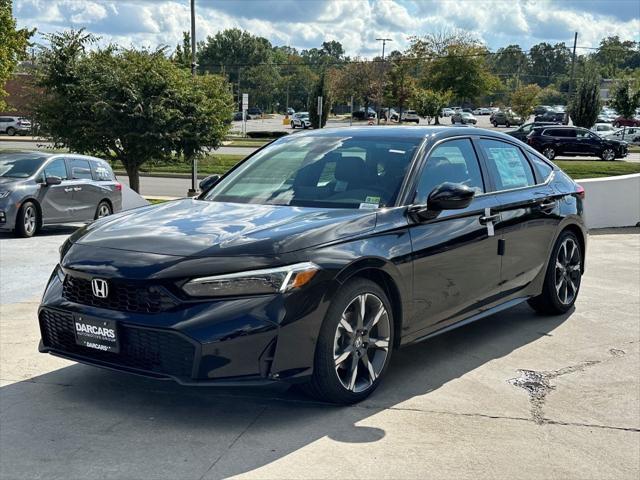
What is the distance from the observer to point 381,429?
13.6 feet

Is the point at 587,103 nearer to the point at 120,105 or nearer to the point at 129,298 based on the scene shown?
the point at 120,105

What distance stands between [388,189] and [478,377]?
141 cm

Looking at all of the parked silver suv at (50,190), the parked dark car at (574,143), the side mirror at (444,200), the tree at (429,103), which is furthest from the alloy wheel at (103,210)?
the tree at (429,103)

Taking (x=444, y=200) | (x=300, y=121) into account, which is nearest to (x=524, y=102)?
(x=300, y=121)

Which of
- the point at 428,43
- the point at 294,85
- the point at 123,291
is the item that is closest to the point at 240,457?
the point at 123,291

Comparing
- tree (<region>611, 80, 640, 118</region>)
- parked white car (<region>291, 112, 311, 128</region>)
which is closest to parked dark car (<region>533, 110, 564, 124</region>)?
tree (<region>611, 80, 640, 118</region>)

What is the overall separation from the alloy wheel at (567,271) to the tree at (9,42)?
18.8 m

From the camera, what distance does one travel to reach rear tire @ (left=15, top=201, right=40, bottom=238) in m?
12.6

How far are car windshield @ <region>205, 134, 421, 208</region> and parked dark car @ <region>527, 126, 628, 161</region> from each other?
33.0 meters

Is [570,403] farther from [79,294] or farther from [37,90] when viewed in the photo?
[37,90]

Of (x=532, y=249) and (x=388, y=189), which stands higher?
(x=388, y=189)

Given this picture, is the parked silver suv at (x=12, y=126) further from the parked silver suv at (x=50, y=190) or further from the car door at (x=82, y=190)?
the car door at (x=82, y=190)

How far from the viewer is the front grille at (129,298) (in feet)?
12.9

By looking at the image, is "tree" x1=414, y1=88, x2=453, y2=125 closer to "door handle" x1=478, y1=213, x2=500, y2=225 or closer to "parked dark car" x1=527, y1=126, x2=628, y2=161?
"parked dark car" x1=527, y1=126, x2=628, y2=161
